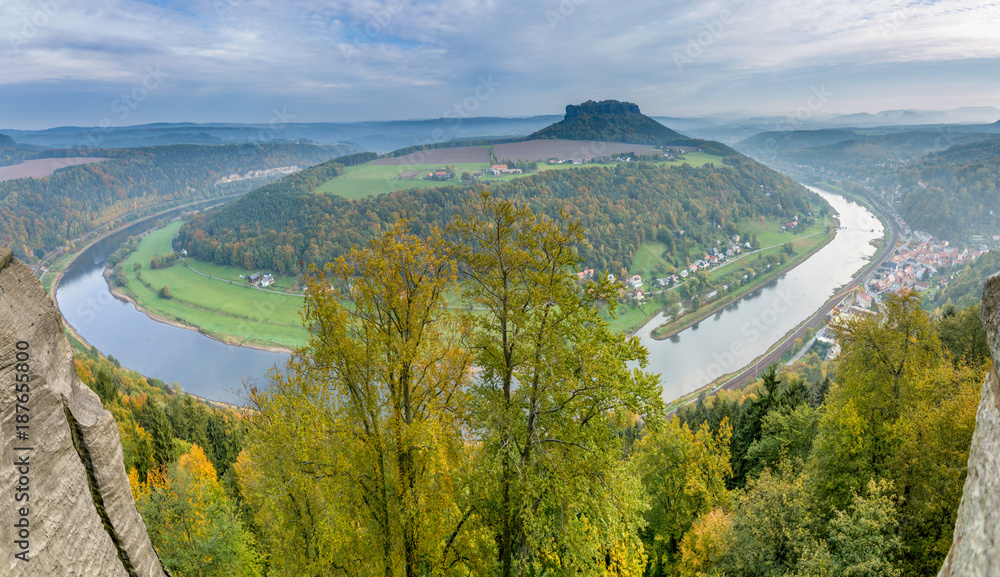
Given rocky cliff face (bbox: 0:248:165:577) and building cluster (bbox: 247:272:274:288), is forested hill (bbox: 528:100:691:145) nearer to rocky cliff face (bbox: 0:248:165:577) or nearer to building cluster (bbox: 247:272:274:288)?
building cluster (bbox: 247:272:274:288)

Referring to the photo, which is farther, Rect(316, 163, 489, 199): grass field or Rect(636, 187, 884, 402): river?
Rect(316, 163, 489, 199): grass field

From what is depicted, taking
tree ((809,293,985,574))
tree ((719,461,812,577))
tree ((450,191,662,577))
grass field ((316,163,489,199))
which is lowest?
tree ((719,461,812,577))

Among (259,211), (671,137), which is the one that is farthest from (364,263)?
(671,137)

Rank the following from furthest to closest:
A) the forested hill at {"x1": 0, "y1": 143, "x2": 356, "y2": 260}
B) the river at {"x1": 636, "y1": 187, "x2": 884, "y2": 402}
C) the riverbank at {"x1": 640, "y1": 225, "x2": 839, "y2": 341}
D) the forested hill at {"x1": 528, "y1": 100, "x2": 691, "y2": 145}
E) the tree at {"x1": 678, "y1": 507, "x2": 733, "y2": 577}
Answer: the forested hill at {"x1": 528, "y1": 100, "x2": 691, "y2": 145} → the forested hill at {"x1": 0, "y1": 143, "x2": 356, "y2": 260} → the riverbank at {"x1": 640, "y1": 225, "x2": 839, "y2": 341} → the river at {"x1": 636, "y1": 187, "x2": 884, "y2": 402} → the tree at {"x1": 678, "y1": 507, "x2": 733, "y2": 577}

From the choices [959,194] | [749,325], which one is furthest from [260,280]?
[959,194]

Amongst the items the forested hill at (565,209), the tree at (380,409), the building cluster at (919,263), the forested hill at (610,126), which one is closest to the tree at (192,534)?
the tree at (380,409)

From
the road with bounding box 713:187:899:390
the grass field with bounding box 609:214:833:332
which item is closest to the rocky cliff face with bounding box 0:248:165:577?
the road with bounding box 713:187:899:390

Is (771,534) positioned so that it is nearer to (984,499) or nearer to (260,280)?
(984,499)
